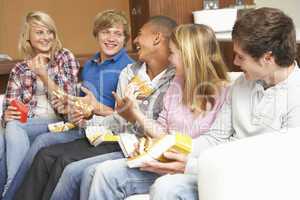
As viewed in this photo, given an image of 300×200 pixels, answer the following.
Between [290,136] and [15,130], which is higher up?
[290,136]

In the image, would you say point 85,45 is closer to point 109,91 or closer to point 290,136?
point 109,91

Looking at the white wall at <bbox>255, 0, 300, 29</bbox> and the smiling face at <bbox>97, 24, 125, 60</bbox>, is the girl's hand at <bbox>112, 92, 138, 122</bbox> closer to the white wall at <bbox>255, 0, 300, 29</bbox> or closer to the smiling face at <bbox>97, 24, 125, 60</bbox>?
the smiling face at <bbox>97, 24, 125, 60</bbox>

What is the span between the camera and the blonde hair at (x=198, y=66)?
1744mm

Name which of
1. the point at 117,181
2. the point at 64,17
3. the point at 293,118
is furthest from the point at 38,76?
the point at 64,17

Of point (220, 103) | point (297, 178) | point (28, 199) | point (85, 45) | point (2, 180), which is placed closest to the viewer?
point (297, 178)

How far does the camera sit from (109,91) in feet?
7.24

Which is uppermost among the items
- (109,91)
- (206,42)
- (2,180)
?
(206,42)

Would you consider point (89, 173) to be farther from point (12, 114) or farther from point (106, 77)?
point (12, 114)

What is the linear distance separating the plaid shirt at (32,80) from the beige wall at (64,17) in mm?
2358

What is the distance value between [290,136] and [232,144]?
0.17 metres

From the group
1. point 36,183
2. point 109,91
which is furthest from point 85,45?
point 36,183

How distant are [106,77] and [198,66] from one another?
0.60 meters

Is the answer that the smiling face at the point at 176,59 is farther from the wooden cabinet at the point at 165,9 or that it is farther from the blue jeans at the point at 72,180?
the wooden cabinet at the point at 165,9

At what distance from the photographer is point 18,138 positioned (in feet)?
7.11
